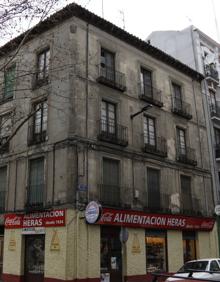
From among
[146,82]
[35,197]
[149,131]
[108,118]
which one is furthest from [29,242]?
[146,82]

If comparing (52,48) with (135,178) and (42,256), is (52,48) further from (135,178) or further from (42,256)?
(42,256)

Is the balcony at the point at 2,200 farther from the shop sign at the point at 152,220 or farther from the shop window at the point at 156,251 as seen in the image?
the shop window at the point at 156,251

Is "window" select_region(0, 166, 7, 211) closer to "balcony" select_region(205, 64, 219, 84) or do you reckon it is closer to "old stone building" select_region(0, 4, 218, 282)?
"old stone building" select_region(0, 4, 218, 282)

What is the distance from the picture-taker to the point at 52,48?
66.9 ft

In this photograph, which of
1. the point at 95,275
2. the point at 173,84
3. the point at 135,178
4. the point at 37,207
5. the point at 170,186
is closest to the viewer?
the point at 95,275

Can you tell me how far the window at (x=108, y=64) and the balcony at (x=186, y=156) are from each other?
20.3ft

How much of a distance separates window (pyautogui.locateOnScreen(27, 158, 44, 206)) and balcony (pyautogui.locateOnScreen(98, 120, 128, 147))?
3.20 m

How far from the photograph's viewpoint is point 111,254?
18.4 meters

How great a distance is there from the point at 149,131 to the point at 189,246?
691 cm

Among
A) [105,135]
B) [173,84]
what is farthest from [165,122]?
[105,135]

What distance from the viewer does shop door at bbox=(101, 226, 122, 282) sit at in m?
18.0

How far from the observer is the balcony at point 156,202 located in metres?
20.4

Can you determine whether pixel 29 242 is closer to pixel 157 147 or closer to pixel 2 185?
pixel 2 185

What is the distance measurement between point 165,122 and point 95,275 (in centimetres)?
1012
